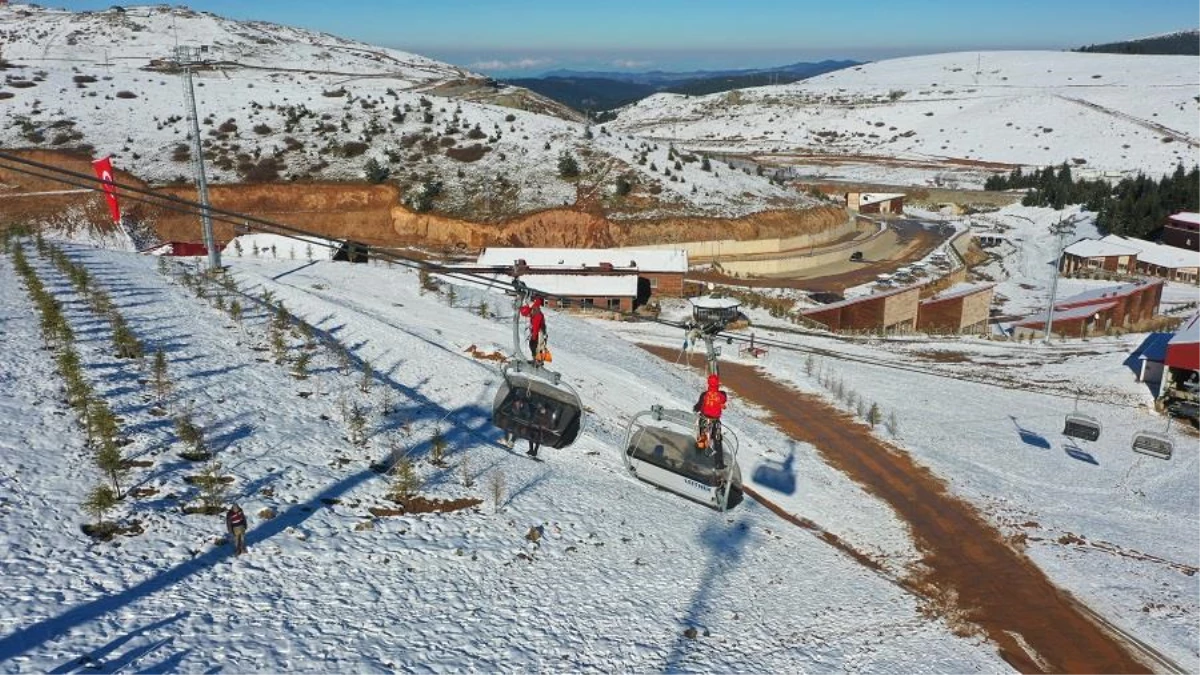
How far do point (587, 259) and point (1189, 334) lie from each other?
3453 centimetres

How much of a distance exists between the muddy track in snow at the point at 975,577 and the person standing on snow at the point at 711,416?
8308 mm

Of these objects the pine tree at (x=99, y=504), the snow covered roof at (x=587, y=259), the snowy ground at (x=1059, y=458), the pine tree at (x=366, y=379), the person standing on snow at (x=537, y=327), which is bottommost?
the snowy ground at (x=1059, y=458)

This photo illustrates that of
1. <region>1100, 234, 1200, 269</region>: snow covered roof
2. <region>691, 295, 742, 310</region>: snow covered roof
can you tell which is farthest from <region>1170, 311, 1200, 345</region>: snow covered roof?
<region>1100, 234, 1200, 269</region>: snow covered roof

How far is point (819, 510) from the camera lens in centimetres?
2256

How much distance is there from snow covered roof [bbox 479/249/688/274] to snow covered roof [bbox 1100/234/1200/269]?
49071 mm

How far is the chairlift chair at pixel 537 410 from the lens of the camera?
15234 mm

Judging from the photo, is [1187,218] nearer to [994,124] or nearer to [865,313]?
[865,313]

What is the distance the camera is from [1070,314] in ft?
160

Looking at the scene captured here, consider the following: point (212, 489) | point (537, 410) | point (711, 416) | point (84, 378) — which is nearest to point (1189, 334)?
point (711, 416)

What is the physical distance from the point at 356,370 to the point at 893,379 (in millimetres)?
27104

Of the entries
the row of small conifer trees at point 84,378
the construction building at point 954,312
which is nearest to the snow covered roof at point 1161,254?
the construction building at point 954,312

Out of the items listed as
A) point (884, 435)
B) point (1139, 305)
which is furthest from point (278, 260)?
point (1139, 305)

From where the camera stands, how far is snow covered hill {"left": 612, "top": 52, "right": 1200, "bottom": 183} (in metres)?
135

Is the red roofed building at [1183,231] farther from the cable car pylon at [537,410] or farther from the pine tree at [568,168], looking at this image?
the cable car pylon at [537,410]
